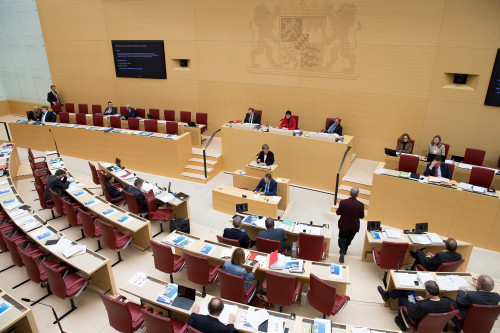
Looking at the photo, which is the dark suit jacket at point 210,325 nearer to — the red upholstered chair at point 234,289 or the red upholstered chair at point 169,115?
Result: the red upholstered chair at point 234,289

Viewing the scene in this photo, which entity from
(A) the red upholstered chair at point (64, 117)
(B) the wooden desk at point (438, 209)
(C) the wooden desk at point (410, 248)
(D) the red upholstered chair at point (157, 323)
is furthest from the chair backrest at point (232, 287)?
(A) the red upholstered chair at point (64, 117)

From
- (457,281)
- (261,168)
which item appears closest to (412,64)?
(261,168)

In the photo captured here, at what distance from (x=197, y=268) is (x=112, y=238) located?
6.45 feet

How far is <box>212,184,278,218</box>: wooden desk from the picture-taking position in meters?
7.83

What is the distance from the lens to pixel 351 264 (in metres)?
6.54

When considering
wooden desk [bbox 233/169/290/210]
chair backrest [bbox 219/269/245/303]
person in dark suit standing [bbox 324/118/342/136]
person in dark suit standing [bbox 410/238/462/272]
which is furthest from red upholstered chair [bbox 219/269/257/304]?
person in dark suit standing [bbox 324/118/342/136]

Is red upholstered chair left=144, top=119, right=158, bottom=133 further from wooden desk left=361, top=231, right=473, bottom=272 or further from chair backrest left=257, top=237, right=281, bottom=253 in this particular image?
wooden desk left=361, top=231, right=473, bottom=272

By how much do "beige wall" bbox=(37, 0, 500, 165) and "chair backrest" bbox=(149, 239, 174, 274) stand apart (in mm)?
7351

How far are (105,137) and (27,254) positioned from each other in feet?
20.8

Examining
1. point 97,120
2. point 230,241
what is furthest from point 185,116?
point 230,241

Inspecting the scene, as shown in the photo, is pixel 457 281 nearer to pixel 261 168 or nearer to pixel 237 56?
pixel 261 168

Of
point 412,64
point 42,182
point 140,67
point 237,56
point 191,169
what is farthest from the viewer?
point 140,67

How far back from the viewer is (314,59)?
10633mm

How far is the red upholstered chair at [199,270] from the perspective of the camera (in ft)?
17.4
